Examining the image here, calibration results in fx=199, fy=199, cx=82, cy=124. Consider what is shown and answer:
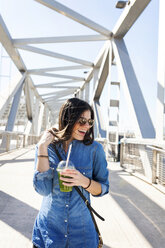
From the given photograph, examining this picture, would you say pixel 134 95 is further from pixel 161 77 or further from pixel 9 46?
pixel 9 46

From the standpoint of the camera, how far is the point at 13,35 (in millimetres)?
8242

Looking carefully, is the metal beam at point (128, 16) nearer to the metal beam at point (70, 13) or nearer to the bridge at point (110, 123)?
the bridge at point (110, 123)

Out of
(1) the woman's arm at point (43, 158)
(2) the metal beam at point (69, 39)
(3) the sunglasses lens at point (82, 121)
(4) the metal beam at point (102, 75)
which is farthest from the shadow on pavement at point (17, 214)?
(4) the metal beam at point (102, 75)

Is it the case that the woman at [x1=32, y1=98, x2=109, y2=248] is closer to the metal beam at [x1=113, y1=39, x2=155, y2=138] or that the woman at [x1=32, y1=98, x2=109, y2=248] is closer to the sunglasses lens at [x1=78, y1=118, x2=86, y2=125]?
the sunglasses lens at [x1=78, y1=118, x2=86, y2=125]

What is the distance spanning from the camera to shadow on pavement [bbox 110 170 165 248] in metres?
2.01

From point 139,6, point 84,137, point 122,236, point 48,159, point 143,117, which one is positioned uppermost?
point 139,6

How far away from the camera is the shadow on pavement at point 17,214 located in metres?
2.04

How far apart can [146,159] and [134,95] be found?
7.13 feet

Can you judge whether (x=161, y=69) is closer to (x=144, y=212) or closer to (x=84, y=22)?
(x=144, y=212)

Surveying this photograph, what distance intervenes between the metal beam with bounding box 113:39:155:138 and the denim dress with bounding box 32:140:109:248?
423 centimetres

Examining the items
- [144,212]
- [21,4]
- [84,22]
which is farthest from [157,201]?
[21,4]

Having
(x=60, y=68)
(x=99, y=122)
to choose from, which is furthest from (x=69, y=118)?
(x=60, y=68)

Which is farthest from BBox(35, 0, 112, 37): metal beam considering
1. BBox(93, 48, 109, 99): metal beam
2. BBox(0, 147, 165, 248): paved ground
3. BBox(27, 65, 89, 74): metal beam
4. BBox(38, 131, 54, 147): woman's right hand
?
BBox(38, 131, 54, 147): woman's right hand

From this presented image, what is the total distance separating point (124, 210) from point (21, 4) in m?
7.12
